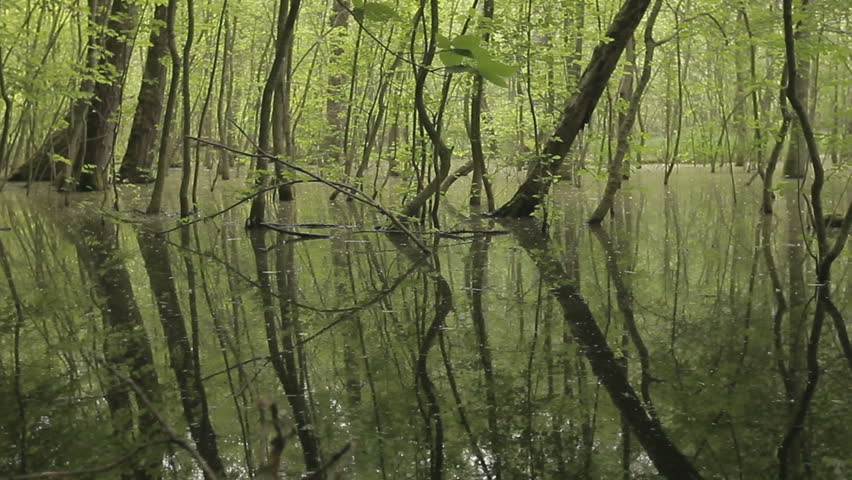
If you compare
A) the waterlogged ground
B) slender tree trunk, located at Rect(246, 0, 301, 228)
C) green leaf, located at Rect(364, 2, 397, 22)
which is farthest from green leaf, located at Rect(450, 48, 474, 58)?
slender tree trunk, located at Rect(246, 0, 301, 228)

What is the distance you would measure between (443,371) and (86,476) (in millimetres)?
1690

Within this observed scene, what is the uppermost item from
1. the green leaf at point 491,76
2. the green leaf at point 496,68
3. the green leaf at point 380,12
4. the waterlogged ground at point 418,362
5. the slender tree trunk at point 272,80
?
the slender tree trunk at point 272,80

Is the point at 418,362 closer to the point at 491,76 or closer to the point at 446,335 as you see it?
the point at 446,335

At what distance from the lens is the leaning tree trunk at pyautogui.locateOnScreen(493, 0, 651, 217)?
8.89 meters

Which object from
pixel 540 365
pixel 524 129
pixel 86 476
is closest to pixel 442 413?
pixel 540 365

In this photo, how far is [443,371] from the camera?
3.70m

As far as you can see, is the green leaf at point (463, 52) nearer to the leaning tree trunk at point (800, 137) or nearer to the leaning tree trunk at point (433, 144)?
the leaning tree trunk at point (433, 144)

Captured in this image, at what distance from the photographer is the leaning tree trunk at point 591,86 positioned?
29.2 feet

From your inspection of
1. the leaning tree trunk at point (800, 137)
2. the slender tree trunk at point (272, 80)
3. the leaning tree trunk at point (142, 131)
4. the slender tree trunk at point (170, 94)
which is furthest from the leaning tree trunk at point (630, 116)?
the leaning tree trunk at point (142, 131)

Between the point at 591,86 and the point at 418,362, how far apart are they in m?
6.54

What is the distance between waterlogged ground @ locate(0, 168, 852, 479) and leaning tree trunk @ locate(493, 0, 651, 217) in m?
2.11

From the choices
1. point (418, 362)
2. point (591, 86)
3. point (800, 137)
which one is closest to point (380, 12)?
point (418, 362)

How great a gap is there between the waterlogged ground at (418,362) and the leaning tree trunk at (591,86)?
2109mm

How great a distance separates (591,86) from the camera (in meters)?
9.53
